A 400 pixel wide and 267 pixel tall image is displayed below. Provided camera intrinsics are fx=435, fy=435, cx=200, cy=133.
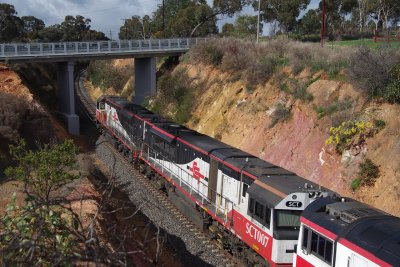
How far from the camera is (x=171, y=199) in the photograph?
74.4 feet

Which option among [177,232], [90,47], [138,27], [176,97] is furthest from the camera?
[138,27]

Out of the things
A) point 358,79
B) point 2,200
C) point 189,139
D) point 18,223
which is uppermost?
point 358,79

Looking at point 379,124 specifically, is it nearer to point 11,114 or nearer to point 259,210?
point 259,210

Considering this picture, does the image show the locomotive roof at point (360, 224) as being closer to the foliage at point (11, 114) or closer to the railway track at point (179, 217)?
the railway track at point (179, 217)

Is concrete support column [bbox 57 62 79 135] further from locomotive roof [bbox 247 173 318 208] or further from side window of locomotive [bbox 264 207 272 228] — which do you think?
side window of locomotive [bbox 264 207 272 228]

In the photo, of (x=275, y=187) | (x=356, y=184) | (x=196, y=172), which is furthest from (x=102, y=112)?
(x=275, y=187)

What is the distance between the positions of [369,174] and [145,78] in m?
34.3

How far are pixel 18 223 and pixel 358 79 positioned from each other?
23.0 meters

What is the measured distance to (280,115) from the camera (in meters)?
29.9

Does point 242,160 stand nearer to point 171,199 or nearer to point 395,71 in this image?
point 171,199

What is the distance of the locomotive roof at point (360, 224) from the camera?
9681mm

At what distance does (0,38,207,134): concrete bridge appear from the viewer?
3956cm

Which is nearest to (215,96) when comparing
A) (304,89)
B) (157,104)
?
(157,104)

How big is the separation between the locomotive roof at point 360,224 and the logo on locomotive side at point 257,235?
1991 mm
